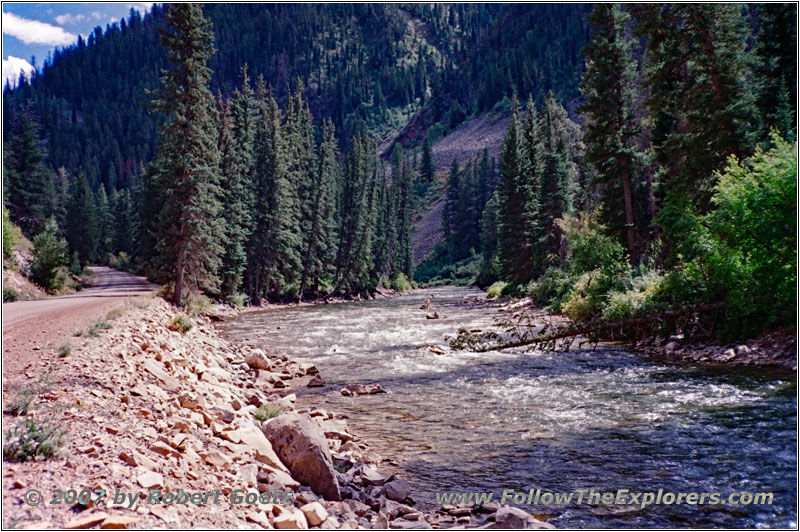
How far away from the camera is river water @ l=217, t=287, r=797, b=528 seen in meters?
7.36

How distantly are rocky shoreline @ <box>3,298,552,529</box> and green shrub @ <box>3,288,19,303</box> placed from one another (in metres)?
16.6

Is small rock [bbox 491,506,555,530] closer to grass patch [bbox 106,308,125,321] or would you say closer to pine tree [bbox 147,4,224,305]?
grass patch [bbox 106,308,125,321]

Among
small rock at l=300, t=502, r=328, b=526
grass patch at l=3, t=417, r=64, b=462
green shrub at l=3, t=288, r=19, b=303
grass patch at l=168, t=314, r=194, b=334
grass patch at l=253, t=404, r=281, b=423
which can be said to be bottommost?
grass patch at l=253, t=404, r=281, b=423

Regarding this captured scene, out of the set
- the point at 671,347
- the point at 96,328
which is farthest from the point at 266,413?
the point at 671,347

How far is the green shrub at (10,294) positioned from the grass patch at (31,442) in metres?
22.4

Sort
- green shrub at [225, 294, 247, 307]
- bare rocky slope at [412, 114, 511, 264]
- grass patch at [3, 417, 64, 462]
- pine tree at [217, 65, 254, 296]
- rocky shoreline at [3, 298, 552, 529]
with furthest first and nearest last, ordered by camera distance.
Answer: bare rocky slope at [412, 114, 511, 264] < pine tree at [217, 65, 254, 296] < green shrub at [225, 294, 247, 307] < grass patch at [3, 417, 64, 462] < rocky shoreline at [3, 298, 552, 529]

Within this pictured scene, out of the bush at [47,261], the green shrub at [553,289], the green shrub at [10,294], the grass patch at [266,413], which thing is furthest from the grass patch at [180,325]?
the green shrub at [553,289]

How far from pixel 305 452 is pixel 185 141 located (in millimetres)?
23705

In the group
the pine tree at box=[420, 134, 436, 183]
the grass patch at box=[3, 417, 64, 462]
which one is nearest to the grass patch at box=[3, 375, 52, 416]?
the grass patch at box=[3, 417, 64, 462]

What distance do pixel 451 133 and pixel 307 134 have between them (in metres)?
111

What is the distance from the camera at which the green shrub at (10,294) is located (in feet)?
76.3

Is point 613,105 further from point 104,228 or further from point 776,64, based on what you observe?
point 104,228

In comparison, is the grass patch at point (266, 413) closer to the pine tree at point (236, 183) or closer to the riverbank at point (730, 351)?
the riverbank at point (730, 351)

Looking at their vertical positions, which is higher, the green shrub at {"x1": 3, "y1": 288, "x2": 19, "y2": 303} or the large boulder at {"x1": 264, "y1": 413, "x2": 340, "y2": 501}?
the green shrub at {"x1": 3, "y1": 288, "x2": 19, "y2": 303}
